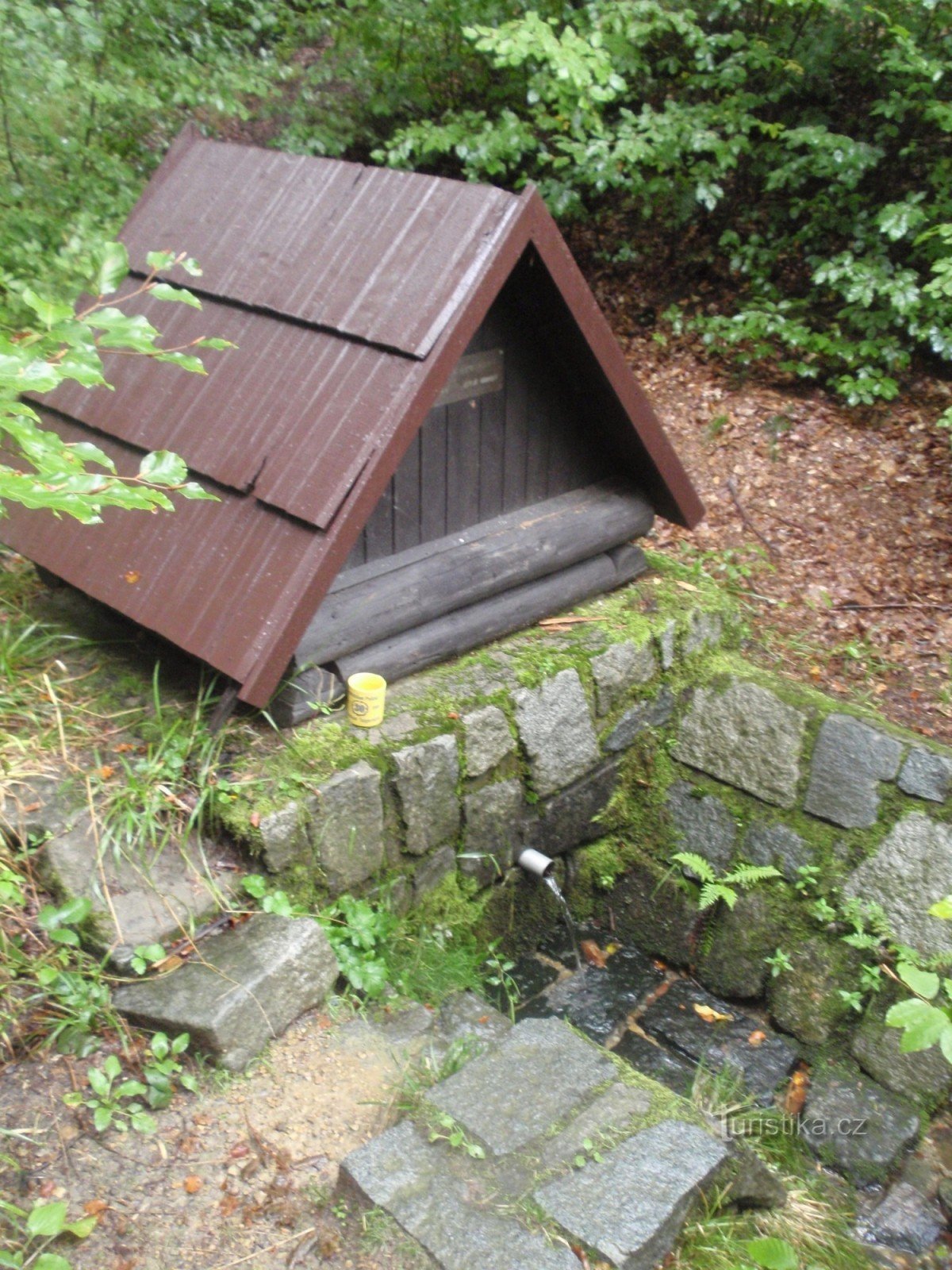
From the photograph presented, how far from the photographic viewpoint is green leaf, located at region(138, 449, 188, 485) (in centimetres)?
198

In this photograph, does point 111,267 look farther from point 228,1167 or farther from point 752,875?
point 752,875

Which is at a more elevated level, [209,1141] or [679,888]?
[679,888]

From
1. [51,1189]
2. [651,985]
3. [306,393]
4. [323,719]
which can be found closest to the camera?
[51,1189]

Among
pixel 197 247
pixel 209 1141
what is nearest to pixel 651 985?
pixel 209 1141

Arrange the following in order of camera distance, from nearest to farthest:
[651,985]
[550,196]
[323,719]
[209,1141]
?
[209,1141] → [323,719] → [651,985] → [550,196]

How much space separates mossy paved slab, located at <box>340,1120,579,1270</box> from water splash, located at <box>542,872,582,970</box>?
1673 millimetres

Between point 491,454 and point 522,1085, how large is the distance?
2.06 m

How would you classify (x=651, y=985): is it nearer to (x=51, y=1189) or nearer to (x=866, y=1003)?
(x=866, y=1003)

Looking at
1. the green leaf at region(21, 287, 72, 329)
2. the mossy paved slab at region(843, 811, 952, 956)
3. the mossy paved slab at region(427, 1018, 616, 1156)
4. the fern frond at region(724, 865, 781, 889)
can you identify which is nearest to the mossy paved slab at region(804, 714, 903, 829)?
the mossy paved slab at region(843, 811, 952, 956)

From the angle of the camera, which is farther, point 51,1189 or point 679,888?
point 679,888

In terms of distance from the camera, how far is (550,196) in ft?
19.4

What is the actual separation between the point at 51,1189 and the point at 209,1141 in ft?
1.15

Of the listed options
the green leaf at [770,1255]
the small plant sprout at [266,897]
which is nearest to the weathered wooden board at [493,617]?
the small plant sprout at [266,897]

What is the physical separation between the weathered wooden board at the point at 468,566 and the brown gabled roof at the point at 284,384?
0.36 metres
